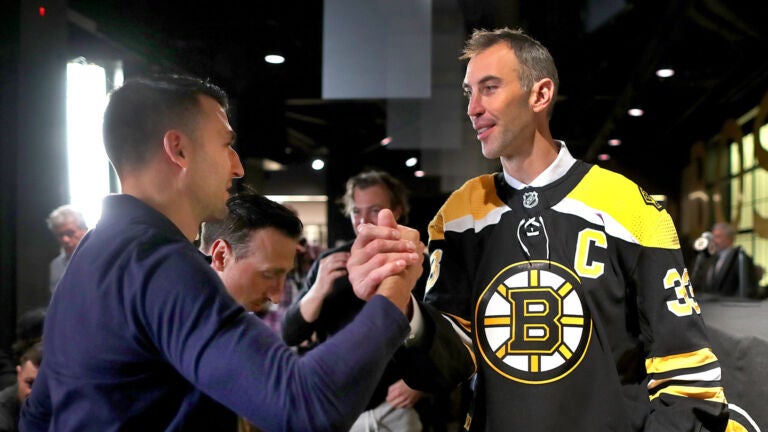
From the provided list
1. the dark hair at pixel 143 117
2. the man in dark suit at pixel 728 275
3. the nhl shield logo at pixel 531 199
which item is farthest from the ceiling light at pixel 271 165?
the dark hair at pixel 143 117

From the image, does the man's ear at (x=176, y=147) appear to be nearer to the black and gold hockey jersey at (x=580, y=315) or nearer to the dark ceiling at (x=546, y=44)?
the black and gold hockey jersey at (x=580, y=315)

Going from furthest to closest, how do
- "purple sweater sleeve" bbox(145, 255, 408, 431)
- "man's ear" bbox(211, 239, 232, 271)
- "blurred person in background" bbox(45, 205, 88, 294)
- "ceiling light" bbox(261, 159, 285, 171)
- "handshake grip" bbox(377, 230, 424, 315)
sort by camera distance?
"ceiling light" bbox(261, 159, 285, 171) → "blurred person in background" bbox(45, 205, 88, 294) → "man's ear" bbox(211, 239, 232, 271) → "handshake grip" bbox(377, 230, 424, 315) → "purple sweater sleeve" bbox(145, 255, 408, 431)

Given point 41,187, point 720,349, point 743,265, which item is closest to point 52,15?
point 41,187

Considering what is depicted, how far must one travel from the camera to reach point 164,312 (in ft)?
2.54

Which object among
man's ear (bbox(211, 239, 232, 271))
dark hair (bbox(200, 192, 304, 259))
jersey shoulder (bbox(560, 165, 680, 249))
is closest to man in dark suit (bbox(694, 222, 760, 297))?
jersey shoulder (bbox(560, 165, 680, 249))

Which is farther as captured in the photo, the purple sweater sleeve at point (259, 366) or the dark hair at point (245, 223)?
the dark hair at point (245, 223)

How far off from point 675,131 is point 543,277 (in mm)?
7651

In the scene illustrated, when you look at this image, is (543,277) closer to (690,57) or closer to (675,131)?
(690,57)

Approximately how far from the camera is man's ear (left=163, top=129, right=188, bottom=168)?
3.06ft

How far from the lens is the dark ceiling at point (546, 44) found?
12.9 feet

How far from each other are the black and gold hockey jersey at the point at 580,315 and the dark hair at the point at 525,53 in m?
0.21

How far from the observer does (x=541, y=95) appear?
1.42 metres

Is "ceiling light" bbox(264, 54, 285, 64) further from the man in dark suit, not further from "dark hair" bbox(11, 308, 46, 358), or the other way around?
the man in dark suit

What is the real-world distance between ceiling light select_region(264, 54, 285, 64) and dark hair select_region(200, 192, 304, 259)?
3.60 m
